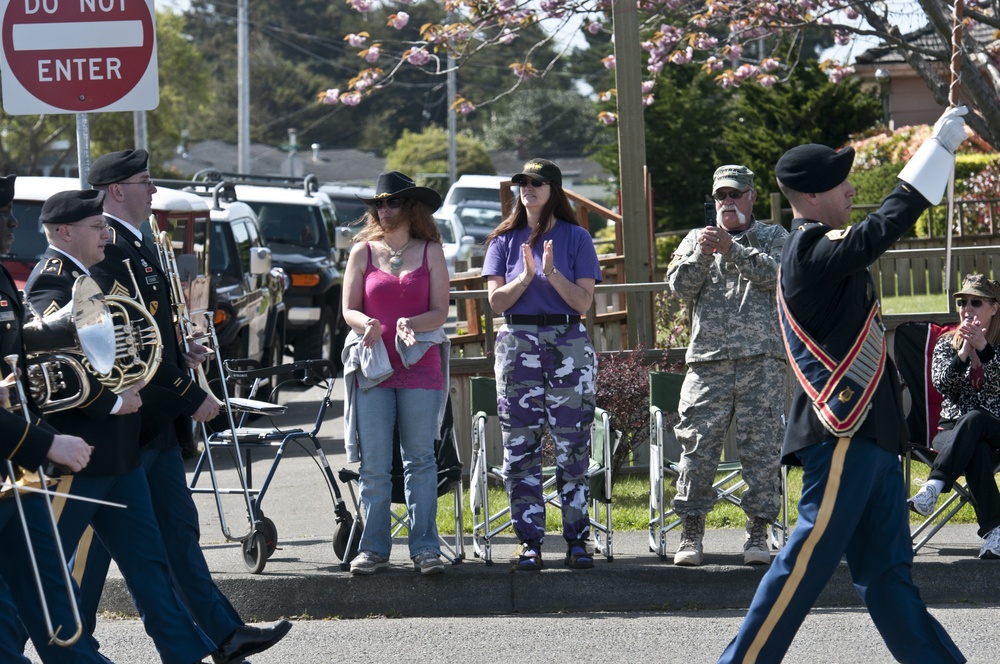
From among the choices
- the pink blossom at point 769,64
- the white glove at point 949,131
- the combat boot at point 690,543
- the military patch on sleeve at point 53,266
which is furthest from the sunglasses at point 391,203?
the pink blossom at point 769,64

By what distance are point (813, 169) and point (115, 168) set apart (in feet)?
8.99

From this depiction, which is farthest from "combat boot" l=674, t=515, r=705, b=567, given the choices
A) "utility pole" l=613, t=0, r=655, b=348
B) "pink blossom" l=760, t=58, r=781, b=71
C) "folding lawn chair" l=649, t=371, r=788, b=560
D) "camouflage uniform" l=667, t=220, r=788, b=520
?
"pink blossom" l=760, t=58, r=781, b=71

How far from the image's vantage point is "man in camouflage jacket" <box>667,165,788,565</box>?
7.28 metres

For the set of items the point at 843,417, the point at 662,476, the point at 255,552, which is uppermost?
the point at 843,417

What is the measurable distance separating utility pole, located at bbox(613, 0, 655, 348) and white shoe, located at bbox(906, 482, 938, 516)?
430 cm

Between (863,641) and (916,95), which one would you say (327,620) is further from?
(916,95)

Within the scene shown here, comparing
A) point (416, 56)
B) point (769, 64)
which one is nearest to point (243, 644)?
point (416, 56)

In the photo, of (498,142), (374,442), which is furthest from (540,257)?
(498,142)

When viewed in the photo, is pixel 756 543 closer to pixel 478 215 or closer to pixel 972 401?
pixel 972 401

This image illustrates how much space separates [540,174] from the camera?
7449 millimetres

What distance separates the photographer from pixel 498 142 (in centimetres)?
8538

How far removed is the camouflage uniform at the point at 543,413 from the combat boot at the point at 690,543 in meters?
0.47

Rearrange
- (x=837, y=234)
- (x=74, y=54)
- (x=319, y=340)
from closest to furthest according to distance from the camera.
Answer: (x=837, y=234), (x=74, y=54), (x=319, y=340)

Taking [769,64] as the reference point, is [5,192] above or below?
below
